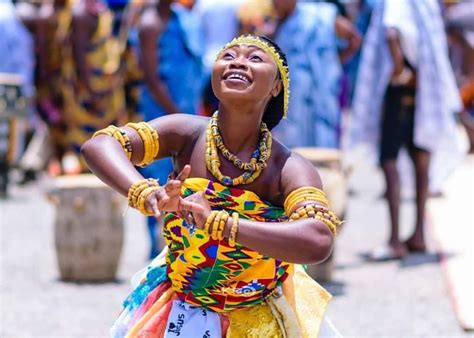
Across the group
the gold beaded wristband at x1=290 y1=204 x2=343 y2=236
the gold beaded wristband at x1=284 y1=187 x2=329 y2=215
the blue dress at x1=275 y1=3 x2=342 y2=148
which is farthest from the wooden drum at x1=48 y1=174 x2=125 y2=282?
the gold beaded wristband at x1=290 y1=204 x2=343 y2=236

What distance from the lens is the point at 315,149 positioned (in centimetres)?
721

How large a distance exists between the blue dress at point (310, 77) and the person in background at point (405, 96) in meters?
0.34

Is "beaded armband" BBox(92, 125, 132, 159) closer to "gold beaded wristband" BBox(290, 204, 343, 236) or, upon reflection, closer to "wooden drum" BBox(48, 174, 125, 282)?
"gold beaded wristband" BBox(290, 204, 343, 236)

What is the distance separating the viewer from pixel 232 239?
2.84 m

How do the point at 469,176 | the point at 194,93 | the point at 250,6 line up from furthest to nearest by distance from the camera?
the point at 469,176 → the point at 250,6 → the point at 194,93

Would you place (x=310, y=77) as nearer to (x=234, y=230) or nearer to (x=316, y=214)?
(x=316, y=214)

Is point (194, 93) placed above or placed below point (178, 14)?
below

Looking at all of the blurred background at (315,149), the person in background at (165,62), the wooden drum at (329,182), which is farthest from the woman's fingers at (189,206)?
the person in background at (165,62)

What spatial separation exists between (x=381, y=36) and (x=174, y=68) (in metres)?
1.45

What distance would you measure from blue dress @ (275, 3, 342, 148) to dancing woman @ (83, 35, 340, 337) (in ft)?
12.8

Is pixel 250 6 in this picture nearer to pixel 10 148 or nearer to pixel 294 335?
pixel 10 148

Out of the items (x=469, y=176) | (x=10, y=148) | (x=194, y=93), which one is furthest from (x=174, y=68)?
(x=469, y=176)

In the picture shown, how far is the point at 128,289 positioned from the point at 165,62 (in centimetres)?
157

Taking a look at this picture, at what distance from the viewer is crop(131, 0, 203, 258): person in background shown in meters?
7.37
